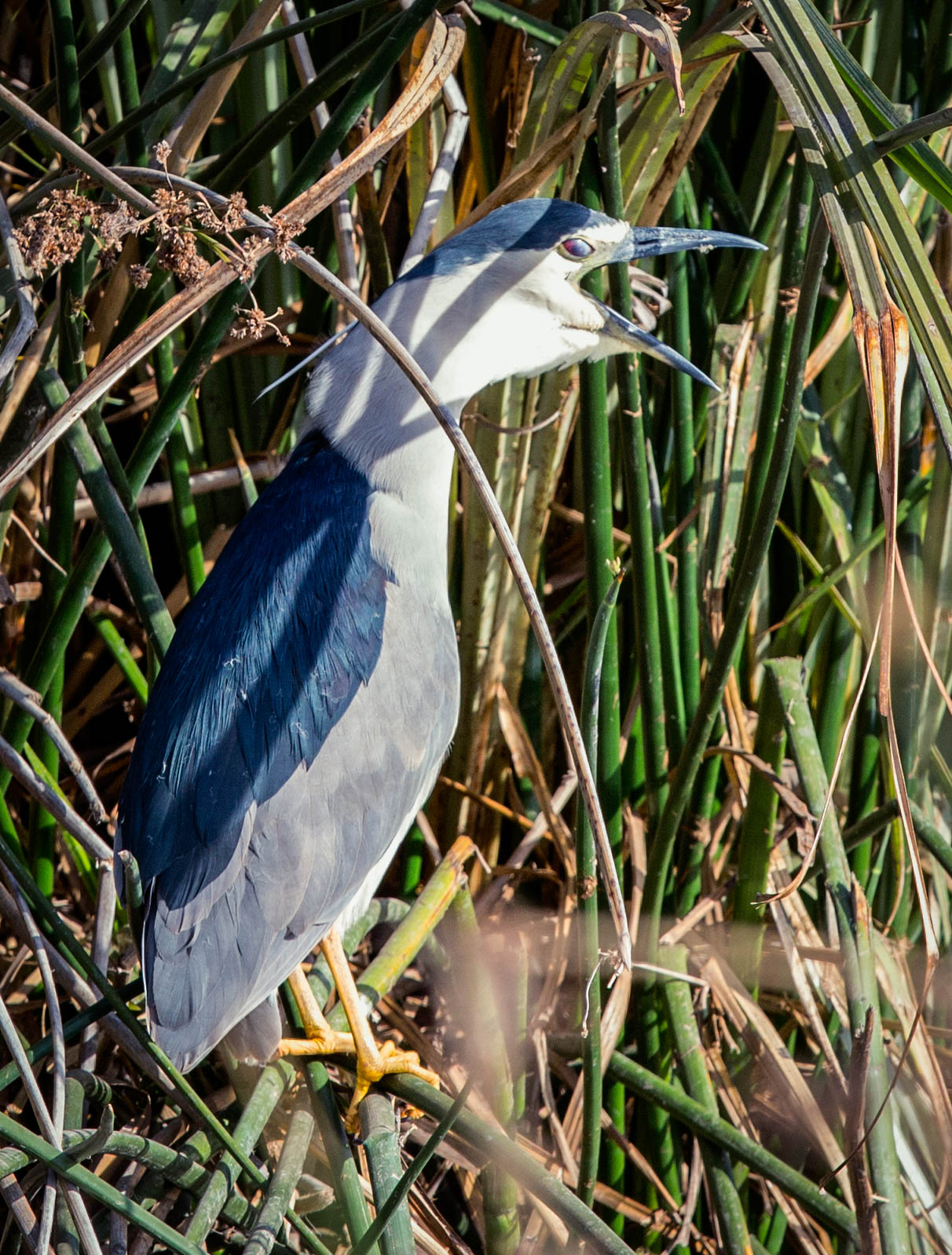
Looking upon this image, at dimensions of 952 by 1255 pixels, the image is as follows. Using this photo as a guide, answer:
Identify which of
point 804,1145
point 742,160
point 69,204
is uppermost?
point 742,160

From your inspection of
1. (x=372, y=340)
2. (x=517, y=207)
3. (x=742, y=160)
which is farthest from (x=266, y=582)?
(x=742, y=160)

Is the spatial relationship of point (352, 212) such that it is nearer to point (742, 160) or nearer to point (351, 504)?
point (351, 504)

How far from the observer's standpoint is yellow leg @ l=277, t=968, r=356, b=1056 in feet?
3.86

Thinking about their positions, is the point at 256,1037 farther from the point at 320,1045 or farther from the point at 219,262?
the point at 219,262

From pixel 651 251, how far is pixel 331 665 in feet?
1.81

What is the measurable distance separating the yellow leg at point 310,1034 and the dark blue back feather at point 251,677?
219 millimetres

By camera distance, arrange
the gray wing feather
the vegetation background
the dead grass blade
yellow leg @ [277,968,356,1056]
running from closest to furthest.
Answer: the dead grass blade → the vegetation background → the gray wing feather → yellow leg @ [277,968,356,1056]

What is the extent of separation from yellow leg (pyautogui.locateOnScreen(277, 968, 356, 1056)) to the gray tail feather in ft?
0.10

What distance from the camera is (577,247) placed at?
1.19 m

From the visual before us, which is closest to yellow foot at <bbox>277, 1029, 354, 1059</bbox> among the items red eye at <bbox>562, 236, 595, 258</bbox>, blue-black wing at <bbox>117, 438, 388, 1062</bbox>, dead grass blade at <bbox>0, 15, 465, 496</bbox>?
blue-black wing at <bbox>117, 438, 388, 1062</bbox>

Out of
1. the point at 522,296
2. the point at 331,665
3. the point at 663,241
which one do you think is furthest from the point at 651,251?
the point at 331,665

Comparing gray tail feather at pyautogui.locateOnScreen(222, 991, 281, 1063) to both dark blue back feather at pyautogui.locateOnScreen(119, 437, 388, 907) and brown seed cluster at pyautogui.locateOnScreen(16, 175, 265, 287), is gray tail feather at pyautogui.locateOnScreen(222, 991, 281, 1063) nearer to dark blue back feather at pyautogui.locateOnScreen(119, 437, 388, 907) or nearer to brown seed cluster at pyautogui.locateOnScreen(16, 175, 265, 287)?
dark blue back feather at pyautogui.locateOnScreen(119, 437, 388, 907)

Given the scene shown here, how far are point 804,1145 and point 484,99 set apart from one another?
1.33m

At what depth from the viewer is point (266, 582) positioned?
1.17 m
